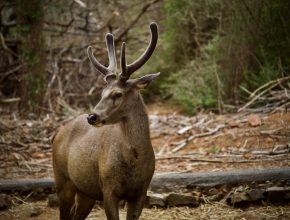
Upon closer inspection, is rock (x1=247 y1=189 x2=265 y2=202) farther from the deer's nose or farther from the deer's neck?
the deer's nose

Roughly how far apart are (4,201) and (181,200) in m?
2.42

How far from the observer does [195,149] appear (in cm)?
887

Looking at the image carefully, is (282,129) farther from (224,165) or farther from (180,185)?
(180,185)

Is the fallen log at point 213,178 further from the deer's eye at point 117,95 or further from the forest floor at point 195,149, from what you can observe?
the deer's eye at point 117,95

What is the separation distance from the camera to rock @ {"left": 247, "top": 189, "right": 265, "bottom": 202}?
614 cm

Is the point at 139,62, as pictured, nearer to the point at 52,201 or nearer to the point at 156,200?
the point at 156,200

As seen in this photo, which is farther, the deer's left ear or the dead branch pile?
the dead branch pile

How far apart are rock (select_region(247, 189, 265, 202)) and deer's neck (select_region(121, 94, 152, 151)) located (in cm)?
182

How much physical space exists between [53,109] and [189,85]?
3598mm

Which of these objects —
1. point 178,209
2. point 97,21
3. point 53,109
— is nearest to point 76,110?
point 53,109

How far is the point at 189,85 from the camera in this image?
43.0 ft

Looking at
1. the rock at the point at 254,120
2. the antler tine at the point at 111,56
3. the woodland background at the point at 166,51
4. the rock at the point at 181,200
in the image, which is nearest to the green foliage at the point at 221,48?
the woodland background at the point at 166,51

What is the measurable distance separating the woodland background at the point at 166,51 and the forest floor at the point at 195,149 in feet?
2.48

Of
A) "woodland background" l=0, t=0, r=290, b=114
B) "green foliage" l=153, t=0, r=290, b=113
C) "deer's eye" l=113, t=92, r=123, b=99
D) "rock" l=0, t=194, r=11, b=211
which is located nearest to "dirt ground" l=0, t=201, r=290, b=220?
"rock" l=0, t=194, r=11, b=211
